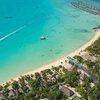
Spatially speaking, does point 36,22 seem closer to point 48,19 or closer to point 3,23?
point 48,19

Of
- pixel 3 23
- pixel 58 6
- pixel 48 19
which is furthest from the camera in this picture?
pixel 58 6

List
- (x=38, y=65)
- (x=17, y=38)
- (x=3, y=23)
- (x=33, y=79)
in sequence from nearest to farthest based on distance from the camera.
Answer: (x=33, y=79), (x=38, y=65), (x=17, y=38), (x=3, y=23)

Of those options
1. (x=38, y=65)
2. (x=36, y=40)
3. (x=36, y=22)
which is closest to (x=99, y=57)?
(x=38, y=65)

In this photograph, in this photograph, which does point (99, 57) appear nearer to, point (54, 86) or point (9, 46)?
point (54, 86)

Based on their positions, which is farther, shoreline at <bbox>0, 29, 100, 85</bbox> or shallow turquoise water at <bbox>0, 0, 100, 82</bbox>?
shallow turquoise water at <bbox>0, 0, 100, 82</bbox>

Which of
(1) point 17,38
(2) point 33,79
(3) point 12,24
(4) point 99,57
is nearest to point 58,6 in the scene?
(3) point 12,24

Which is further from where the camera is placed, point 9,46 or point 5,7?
point 5,7

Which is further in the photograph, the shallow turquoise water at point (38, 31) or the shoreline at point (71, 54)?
the shallow turquoise water at point (38, 31)

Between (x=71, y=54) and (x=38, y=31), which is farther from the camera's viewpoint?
(x=38, y=31)
